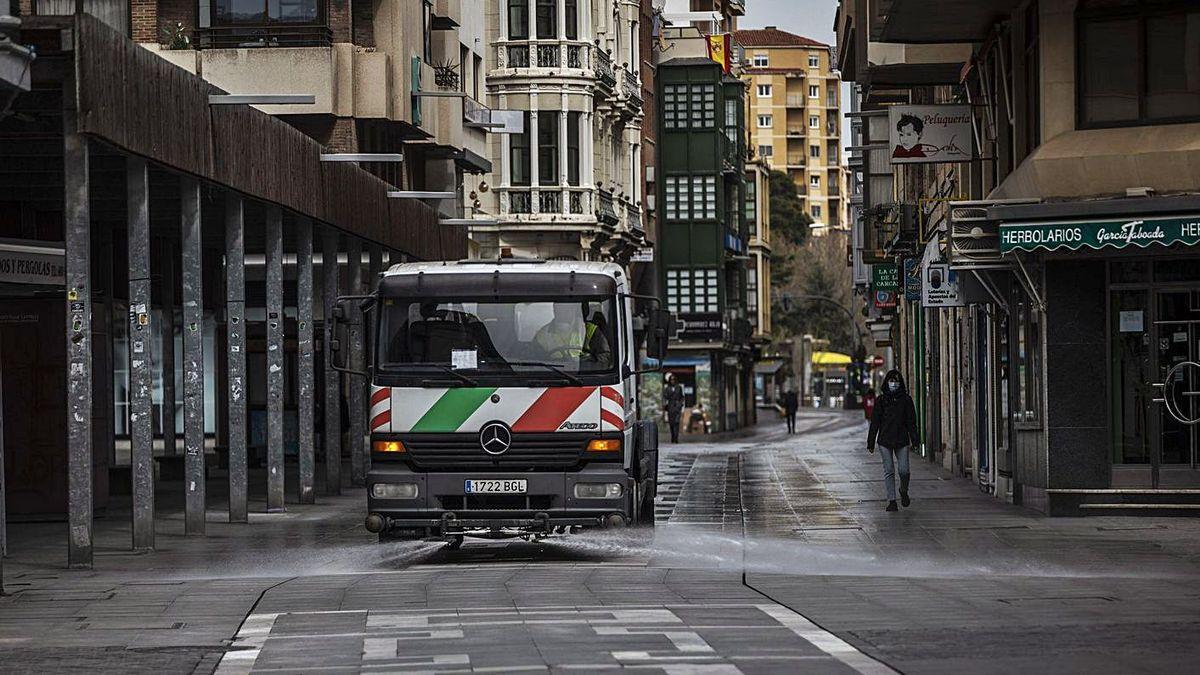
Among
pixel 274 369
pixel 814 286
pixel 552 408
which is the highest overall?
pixel 814 286

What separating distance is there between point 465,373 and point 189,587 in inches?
123

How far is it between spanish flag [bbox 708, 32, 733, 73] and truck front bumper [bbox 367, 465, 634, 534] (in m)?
69.4

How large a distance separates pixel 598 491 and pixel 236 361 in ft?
30.7

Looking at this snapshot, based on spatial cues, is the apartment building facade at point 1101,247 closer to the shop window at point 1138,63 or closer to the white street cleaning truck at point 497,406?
the shop window at point 1138,63

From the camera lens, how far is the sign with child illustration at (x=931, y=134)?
31.2 m

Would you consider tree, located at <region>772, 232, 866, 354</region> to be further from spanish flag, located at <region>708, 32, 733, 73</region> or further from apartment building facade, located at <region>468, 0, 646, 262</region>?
apartment building facade, located at <region>468, 0, 646, 262</region>

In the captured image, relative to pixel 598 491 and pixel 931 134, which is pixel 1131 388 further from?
pixel 598 491

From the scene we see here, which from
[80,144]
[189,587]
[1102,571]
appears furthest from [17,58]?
[1102,571]

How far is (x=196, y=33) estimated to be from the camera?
4041cm

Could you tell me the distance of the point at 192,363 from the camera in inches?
987

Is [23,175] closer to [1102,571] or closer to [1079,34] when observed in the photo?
[1079,34]

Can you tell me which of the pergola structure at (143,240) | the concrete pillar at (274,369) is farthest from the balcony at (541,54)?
the concrete pillar at (274,369)

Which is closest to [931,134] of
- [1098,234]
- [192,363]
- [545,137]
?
[1098,234]

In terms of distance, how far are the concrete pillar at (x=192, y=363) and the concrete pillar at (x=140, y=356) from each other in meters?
2.10
